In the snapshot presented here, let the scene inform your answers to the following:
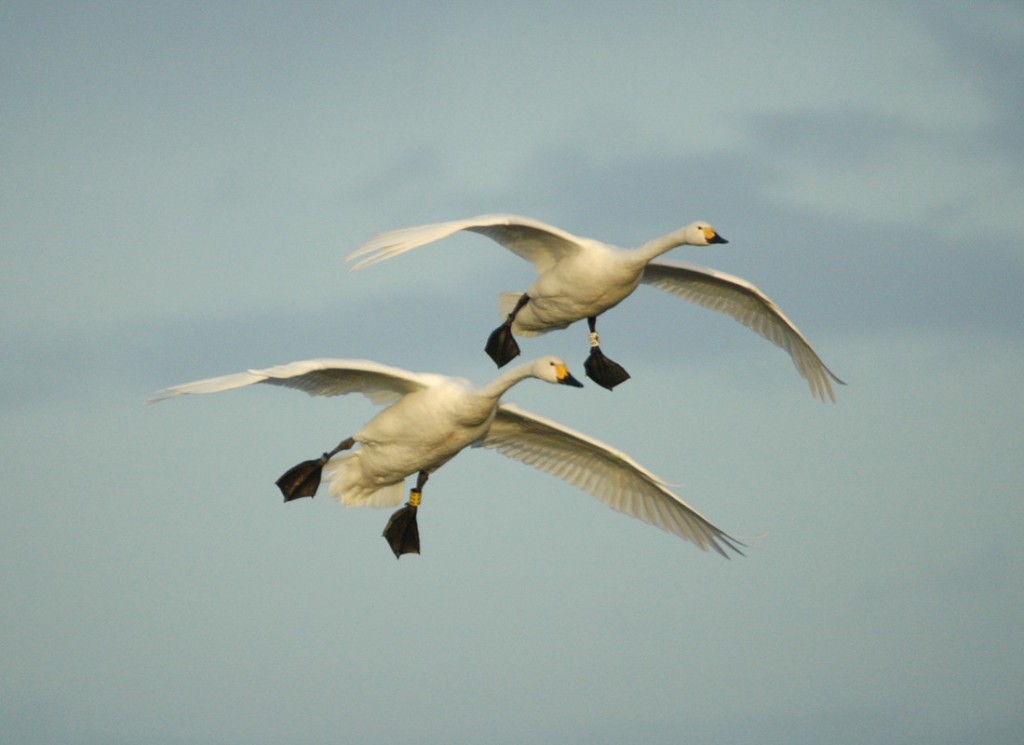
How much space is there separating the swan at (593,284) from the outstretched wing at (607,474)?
1407mm

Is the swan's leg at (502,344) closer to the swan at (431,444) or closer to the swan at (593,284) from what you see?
the swan at (593,284)

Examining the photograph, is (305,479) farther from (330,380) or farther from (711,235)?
(711,235)

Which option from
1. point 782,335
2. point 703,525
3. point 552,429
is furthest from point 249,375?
point 782,335

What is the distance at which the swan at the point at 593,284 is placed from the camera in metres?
25.2

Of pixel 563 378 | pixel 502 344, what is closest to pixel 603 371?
pixel 502 344

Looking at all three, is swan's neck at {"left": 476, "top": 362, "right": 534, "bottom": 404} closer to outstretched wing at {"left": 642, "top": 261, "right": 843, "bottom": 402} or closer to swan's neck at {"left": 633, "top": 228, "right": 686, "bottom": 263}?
swan's neck at {"left": 633, "top": 228, "right": 686, "bottom": 263}

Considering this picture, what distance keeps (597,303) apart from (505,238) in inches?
53.8

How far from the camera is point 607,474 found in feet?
89.0

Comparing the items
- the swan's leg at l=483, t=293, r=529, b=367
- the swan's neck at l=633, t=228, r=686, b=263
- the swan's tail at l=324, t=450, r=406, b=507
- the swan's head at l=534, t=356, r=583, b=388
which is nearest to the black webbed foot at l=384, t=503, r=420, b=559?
the swan's tail at l=324, t=450, r=406, b=507

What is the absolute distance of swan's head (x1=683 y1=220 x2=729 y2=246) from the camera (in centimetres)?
2622

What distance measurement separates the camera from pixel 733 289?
28.5 metres

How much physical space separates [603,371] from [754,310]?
2.17 metres

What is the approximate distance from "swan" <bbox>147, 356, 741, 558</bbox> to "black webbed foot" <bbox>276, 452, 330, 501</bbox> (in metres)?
0.01

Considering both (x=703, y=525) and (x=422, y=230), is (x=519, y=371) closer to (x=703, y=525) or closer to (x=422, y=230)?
(x=422, y=230)
